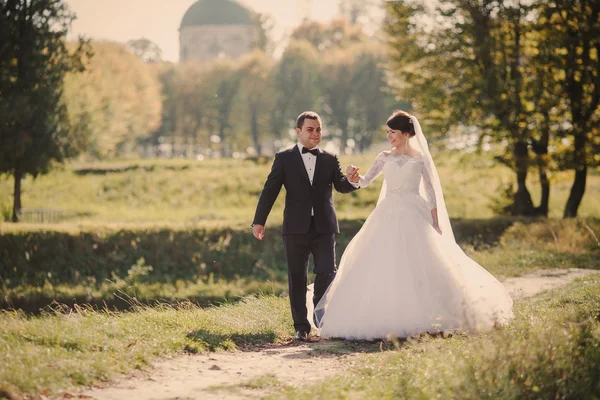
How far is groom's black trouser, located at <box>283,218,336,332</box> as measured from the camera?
8.36 meters

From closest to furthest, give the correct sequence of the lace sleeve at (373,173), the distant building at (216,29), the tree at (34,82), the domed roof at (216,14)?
the lace sleeve at (373,173)
the tree at (34,82)
the domed roof at (216,14)
the distant building at (216,29)

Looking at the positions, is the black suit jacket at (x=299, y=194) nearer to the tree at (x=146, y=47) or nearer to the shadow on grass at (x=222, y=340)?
the shadow on grass at (x=222, y=340)

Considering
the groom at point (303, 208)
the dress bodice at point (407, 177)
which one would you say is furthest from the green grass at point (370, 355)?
the dress bodice at point (407, 177)

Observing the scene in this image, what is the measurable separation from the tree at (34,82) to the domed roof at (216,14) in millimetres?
78775

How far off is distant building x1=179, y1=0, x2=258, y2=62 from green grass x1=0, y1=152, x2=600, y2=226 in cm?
6232

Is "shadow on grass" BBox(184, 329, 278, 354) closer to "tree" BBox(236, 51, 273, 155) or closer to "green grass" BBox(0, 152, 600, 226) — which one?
"green grass" BBox(0, 152, 600, 226)

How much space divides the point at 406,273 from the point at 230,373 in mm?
2367

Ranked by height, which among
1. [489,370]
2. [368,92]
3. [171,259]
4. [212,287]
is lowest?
[212,287]

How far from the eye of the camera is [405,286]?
7.91 m

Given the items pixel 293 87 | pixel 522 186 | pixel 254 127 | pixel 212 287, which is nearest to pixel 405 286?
pixel 212 287

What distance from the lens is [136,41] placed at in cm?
8519

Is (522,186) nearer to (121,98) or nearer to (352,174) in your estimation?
(352,174)

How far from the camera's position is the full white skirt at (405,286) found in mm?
7809

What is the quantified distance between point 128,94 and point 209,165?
58.9ft
